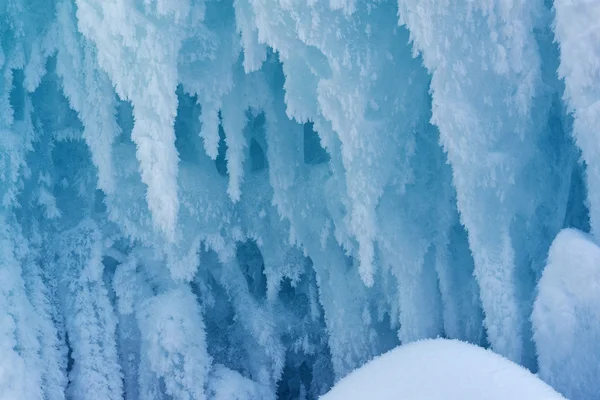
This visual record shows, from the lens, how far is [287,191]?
437 centimetres

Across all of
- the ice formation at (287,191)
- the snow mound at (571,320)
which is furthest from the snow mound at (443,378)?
the ice formation at (287,191)

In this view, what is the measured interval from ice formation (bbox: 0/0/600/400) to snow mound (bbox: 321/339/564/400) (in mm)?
478

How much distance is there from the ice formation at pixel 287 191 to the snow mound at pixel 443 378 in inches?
18.8

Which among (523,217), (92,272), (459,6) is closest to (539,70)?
(459,6)

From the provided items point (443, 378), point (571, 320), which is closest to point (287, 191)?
point (443, 378)

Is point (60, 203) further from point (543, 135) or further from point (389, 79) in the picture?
point (543, 135)

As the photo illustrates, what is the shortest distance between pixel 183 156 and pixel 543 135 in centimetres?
260

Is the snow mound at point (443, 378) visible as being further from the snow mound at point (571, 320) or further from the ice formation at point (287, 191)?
the ice formation at point (287, 191)

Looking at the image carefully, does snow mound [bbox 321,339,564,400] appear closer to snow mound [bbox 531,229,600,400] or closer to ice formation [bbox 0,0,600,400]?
snow mound [bbox 531,229,600,400]

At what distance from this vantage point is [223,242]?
4520mm

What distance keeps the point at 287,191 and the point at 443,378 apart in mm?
2009

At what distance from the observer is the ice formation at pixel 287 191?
335cm

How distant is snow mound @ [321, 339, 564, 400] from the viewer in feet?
8.47

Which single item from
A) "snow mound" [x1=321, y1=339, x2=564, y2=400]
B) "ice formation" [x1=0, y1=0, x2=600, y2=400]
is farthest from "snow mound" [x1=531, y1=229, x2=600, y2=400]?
"snow mound" [x1=321, y1=339, x2=564, y2=400]
